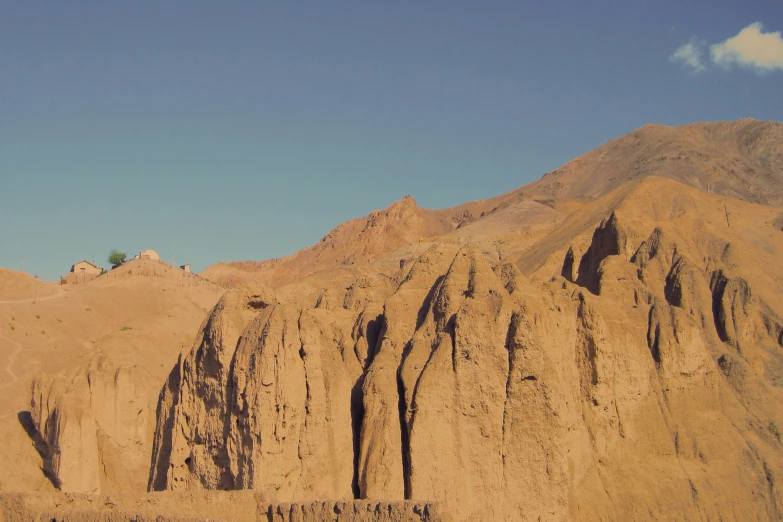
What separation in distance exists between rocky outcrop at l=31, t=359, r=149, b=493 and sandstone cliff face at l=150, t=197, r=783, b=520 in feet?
8.76

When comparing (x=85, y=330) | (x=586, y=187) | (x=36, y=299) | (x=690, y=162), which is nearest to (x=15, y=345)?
(x=85, y=330)

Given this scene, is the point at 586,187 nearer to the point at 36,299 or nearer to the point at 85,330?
the point at 36,299

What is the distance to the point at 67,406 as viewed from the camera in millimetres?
34875

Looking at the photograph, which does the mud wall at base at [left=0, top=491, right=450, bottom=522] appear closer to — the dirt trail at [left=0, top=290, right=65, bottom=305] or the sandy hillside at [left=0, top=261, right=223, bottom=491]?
the sandy hillside at [left=0, top=261, right=223, bottom=491]

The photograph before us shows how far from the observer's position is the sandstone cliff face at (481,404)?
26828mm

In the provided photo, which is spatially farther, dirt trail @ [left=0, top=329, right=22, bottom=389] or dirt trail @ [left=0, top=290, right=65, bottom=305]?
dirt trail @ [left=0, top=290, right=65, bottom=305]

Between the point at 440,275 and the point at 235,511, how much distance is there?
39.3 feet

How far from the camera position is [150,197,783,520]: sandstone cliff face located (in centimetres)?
2683

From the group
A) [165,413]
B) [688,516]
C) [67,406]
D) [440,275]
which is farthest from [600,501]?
[67,406]

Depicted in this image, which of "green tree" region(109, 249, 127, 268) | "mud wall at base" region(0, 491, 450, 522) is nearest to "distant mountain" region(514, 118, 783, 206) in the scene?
"green tree" region(109, 249, 127, 268)

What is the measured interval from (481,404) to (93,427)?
14054mm

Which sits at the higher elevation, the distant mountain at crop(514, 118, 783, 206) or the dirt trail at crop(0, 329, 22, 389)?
the distant mountain at crop(514, 118, 783, 206)

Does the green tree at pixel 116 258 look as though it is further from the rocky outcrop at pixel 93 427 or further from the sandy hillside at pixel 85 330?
the rocky outcrop at pixel 93 427

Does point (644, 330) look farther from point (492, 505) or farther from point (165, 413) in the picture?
point (165, 413)
